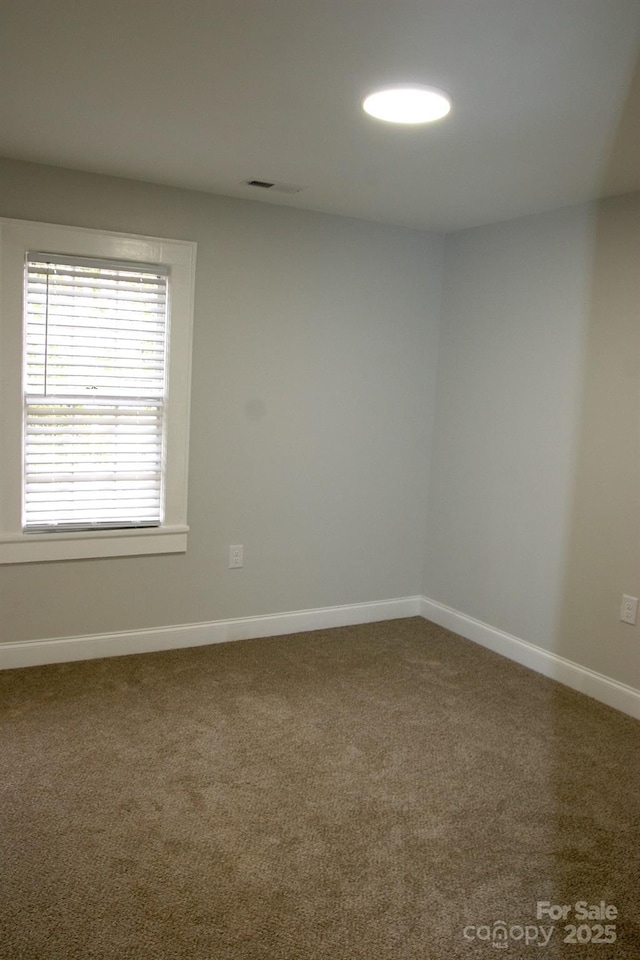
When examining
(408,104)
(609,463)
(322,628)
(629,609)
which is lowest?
(322,628)

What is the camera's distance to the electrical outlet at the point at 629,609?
3.56 metres

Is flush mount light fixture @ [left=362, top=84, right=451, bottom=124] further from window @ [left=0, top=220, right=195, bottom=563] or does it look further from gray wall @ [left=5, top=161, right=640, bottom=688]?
window @ [left=0, top=220, right=195, bottom=563]

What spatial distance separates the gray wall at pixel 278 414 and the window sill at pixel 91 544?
6 centimetres

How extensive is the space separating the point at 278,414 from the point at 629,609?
2.00 metres

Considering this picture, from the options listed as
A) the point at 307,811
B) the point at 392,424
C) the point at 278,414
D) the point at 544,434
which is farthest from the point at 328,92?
the point at 392,424

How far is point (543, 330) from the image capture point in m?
4.02

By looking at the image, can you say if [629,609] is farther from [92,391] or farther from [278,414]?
[92,391]

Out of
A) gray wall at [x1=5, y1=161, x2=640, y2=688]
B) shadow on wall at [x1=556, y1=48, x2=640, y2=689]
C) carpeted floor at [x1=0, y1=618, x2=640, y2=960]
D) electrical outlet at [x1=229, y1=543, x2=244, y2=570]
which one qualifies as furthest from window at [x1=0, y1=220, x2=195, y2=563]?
shadow on wall at [x1=556, y1=48, x2=640, y2=689]

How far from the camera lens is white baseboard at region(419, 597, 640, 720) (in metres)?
3.63

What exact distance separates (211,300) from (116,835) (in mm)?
2521

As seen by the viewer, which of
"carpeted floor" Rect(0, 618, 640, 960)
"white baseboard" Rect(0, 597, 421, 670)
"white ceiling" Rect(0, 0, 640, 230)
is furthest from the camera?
"white baseboard" Rect(0, 597, 421, 670)

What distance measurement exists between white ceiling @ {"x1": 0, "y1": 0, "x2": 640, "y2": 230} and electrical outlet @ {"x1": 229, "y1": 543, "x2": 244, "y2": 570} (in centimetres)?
182

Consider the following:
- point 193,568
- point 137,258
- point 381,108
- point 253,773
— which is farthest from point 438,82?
point 193,568

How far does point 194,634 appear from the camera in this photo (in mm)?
4195
